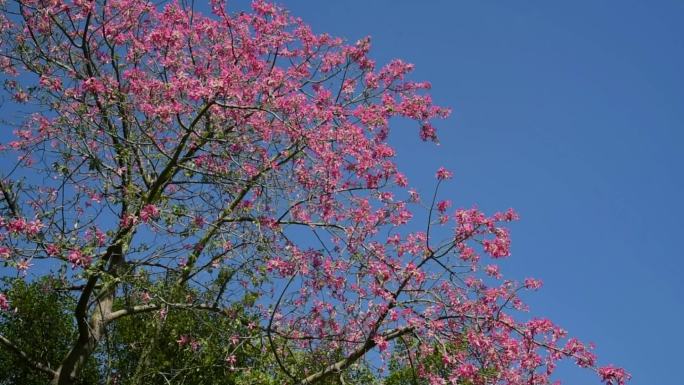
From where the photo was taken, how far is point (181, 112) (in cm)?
963

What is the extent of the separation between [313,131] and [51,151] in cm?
366

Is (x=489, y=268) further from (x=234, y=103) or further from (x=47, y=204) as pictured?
(x=47, y=204)

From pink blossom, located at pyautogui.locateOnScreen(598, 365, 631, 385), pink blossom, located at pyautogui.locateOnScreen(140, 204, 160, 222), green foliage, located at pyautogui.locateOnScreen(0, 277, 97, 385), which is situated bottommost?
pink blossom, located at pyautogui.locateOnScreen(598, 365, 631, 385)

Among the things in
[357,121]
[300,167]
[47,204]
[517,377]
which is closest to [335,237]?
[300,167]

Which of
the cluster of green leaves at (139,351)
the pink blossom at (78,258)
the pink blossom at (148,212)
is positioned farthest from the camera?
the cluster of green leaves at (139,351)

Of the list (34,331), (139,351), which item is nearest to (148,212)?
(139,351)

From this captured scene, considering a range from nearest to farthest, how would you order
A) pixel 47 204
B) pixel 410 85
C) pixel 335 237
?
pixel 47 204 < pixel 335 237 < pixel 410 85

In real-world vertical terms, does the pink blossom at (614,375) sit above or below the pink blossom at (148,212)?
below

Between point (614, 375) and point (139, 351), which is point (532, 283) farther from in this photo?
point (139, 351)

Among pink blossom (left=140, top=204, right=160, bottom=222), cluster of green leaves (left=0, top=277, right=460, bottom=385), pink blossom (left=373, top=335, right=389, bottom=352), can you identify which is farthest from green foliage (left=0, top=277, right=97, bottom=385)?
pink blossom (left=373, top=335, right=389, bottom=352)

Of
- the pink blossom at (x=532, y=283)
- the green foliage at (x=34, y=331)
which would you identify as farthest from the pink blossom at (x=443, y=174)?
the green foliage at (x=34, y=331)

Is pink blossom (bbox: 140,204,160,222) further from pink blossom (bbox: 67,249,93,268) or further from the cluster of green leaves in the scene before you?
the cluster of green leaves

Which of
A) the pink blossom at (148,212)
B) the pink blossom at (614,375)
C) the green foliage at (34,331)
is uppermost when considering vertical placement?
the green foliage at (34,331)

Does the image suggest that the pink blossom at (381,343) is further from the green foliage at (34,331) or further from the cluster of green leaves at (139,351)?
the green foliage at (34,331)
